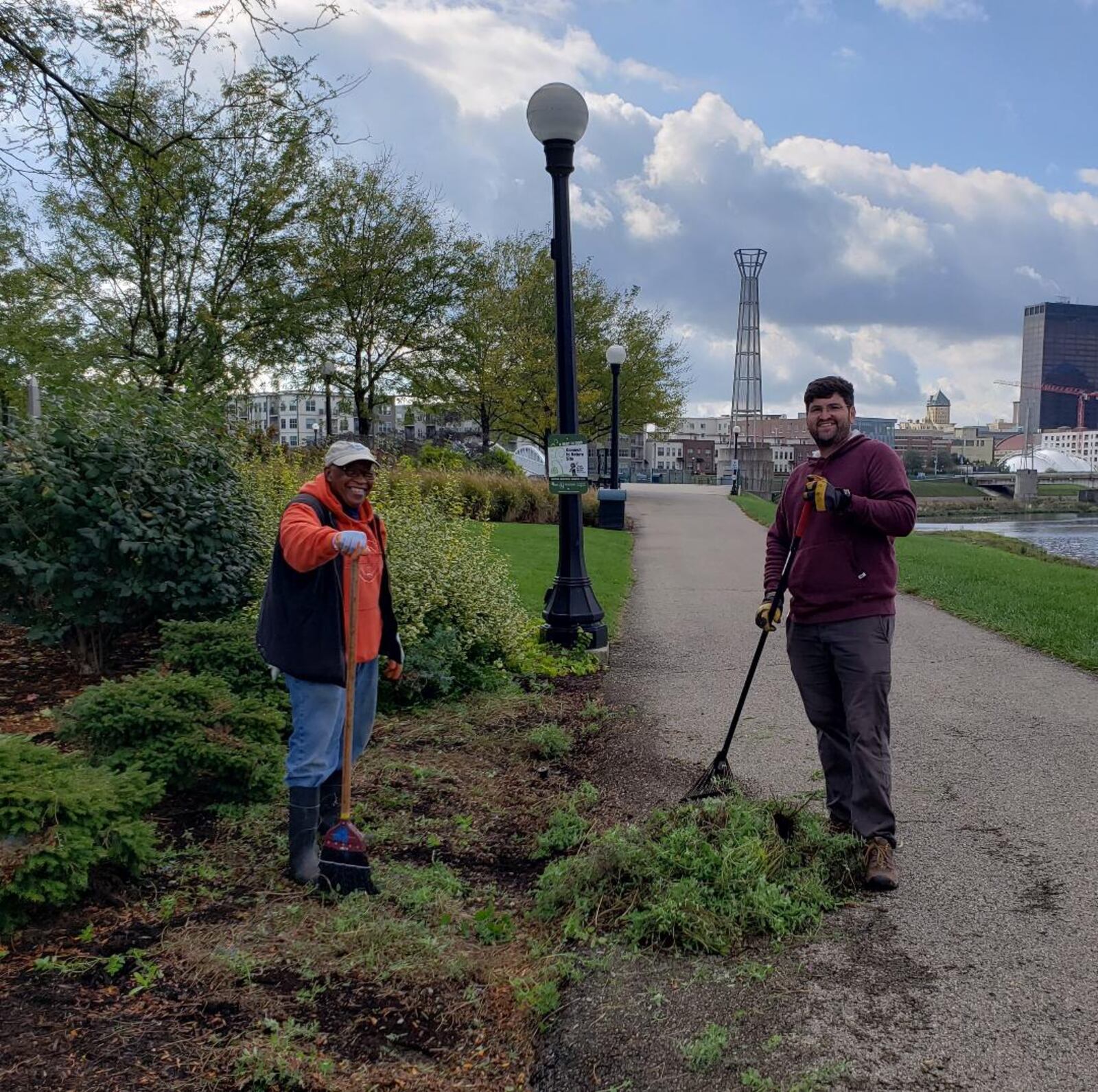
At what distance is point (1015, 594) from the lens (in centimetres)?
1268

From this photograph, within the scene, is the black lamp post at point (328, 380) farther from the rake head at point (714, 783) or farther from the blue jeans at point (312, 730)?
Result: the blue jeans at point (312, 730)

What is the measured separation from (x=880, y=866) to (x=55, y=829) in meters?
2.93

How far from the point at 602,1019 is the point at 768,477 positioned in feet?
167

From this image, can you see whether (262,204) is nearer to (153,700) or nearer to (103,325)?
(103,325)

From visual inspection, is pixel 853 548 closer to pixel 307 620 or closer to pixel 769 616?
pixel 769 616

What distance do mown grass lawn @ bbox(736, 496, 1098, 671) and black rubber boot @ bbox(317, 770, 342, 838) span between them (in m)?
6.41

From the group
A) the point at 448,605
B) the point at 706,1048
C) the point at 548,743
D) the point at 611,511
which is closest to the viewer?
the point at 706,1048

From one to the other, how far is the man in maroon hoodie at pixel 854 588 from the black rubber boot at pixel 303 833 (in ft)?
6.81

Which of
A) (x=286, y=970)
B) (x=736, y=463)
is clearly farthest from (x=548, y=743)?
(x=736, y=463)

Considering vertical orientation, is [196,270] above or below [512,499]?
above

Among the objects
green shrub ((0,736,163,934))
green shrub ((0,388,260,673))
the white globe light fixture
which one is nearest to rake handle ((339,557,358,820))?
green shrub ((0,736,163,934))

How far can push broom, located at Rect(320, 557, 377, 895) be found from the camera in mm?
3689

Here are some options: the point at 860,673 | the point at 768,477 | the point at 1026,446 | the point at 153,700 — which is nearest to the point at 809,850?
the point at 860,673

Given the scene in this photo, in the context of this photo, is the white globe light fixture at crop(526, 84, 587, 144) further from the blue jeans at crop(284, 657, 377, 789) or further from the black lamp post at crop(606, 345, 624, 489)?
the black lamp post at crop(606, 345, 624, 489)
